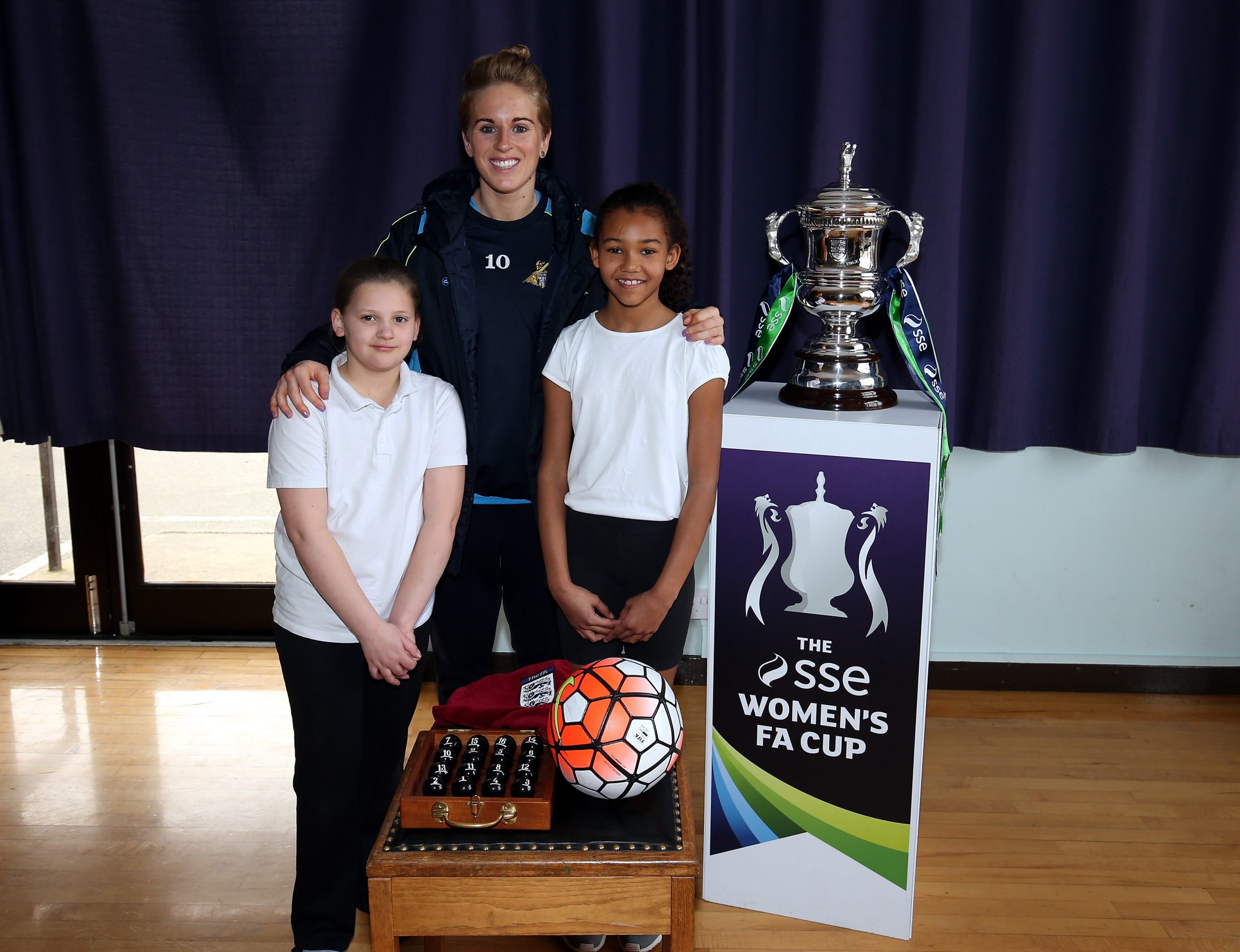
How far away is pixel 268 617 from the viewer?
296cm

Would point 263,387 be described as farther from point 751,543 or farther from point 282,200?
point 751,543

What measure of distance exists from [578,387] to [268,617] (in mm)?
1730

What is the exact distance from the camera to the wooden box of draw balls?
4.24ft

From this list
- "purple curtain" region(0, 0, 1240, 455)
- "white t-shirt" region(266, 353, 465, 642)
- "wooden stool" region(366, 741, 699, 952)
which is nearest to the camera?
"wooden stool" region(366, 741, 699, 952)

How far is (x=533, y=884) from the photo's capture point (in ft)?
4.14

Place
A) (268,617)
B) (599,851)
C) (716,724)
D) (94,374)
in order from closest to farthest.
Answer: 1. (599,851)
2. (716,724)
3. (94,374)
4. (268,617)

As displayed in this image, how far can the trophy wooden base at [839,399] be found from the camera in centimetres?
175

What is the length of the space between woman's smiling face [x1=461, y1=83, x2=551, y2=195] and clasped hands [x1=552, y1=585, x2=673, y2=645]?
0.72 m

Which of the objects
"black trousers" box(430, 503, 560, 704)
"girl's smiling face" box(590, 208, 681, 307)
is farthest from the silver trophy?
"black trousers" box(430, 503, 560, 704)

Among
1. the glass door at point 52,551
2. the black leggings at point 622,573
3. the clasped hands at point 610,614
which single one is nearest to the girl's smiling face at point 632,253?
the black leggings at point 622,573

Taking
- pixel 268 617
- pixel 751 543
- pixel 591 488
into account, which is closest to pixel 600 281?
pixel 591 488

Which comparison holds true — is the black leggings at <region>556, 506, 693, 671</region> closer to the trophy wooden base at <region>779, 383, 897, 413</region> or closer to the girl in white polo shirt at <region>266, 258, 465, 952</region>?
the girl in white polo shirt at <region>266, 258, 465, 952</region>

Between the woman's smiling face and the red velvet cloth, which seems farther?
the woman's smiling face

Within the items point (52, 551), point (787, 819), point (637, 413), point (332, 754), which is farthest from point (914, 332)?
point (52, 551)
